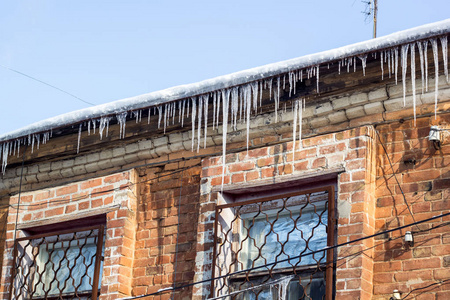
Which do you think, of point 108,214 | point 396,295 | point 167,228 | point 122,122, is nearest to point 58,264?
point 108,214

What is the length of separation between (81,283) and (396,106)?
3369 mm

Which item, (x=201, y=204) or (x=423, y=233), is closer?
(x=423, y=233)

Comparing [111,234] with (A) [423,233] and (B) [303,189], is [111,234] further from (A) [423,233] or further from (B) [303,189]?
(A) [423,233]

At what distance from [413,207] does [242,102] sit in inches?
70.5

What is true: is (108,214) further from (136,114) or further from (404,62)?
(404,62)

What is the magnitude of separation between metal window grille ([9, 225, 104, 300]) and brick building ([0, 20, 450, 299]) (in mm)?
19

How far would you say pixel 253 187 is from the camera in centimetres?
758

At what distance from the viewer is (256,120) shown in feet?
25.6

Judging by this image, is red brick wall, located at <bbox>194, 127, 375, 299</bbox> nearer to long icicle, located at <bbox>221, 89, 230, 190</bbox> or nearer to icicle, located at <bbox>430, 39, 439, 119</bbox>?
long icicle, located at <bbox>221, 89, 230, 190</bbox>

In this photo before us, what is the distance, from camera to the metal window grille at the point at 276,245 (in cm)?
704

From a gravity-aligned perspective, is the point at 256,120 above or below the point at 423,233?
above

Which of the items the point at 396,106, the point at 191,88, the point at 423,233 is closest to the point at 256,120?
the point at 191,88

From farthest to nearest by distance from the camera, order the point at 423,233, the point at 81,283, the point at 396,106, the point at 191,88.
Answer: the point at 81,283 < the point at 191,88 < the point at 396,106 < the point at 423,233

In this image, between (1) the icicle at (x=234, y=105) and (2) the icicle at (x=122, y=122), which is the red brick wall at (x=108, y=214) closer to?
(2) the icicle at (x=122, y=122)
